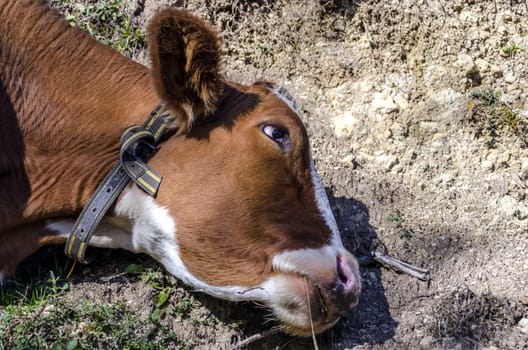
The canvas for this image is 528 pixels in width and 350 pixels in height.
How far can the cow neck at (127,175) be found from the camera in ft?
13.5

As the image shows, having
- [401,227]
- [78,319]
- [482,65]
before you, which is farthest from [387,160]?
[78,319]

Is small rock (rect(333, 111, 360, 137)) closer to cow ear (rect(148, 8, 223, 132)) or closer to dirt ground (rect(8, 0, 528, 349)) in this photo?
dirt ground (rect(8, 0, 528, 349))

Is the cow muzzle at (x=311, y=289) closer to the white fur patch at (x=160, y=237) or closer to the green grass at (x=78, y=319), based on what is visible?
the white fur patch at (x=160, y=237)

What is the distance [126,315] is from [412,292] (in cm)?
173

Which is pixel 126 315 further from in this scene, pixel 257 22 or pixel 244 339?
pixel 257 22

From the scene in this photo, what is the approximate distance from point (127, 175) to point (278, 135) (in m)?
0.87

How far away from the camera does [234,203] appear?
3.98 metres

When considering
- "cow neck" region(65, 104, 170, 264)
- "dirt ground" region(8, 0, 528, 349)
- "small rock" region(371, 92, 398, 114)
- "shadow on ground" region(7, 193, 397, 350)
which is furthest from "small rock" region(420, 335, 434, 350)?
"small rock" region(371, 92, 398, 114)

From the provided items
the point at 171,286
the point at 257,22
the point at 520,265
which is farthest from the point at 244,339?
the point at 257,22

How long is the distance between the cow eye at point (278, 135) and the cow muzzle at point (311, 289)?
0.61m

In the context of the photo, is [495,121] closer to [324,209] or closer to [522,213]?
[522,213]

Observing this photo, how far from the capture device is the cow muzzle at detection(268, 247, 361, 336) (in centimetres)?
386

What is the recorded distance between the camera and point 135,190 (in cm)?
418

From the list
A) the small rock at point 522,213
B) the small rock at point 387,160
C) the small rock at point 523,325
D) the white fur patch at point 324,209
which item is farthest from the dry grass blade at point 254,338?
the small rock at point 522,213
